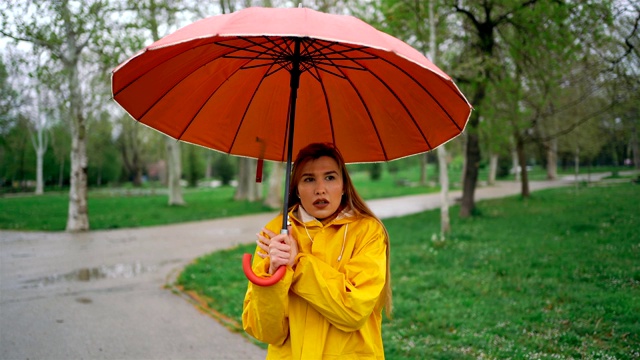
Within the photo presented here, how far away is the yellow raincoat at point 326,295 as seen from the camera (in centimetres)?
209

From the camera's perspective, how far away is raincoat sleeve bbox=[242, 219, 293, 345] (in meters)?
2.09

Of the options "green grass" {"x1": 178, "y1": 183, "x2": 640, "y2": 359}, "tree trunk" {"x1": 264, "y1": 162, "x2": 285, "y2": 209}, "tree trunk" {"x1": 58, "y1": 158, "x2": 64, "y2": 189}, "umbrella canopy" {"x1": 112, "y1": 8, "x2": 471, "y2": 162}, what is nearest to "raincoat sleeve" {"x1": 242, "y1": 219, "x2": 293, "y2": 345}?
"umbrella canopy" {"x1": 112, "y1": 8, "x2": 471, "y2": 162}

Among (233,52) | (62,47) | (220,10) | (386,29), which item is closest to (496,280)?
(233,52)

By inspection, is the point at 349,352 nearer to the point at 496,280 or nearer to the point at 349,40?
the point at 349,40

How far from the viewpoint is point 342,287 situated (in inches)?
84.0

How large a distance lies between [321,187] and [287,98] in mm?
969

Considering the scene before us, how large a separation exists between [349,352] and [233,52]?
1822mm

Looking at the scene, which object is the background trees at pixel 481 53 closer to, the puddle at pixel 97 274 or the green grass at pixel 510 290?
the green grass at pixel 510 290

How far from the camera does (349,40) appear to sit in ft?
6.23

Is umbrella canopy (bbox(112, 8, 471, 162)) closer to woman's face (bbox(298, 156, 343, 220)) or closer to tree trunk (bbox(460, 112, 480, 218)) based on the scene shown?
woman's face (bbox(298, 156, 343, 220))

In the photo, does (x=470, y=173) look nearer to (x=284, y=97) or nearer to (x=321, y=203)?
(x=284, y=97)

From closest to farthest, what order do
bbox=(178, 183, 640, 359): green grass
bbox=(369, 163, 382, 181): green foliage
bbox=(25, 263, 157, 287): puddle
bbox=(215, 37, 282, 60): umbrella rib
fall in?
bbox=(215, 37, 282, 60): umbrella rib < bbox=(178, 183, 640, 359): green grass < bbox=(25, 263, 157, 287): puddle < bbox=(369, 163, 382, 181): green foliage

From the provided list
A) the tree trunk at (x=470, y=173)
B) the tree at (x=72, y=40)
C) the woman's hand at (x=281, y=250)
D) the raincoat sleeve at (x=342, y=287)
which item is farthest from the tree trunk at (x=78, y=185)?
the raincoat sleeve at (x=342, y=287)

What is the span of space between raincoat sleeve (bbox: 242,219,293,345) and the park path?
2994 mm
